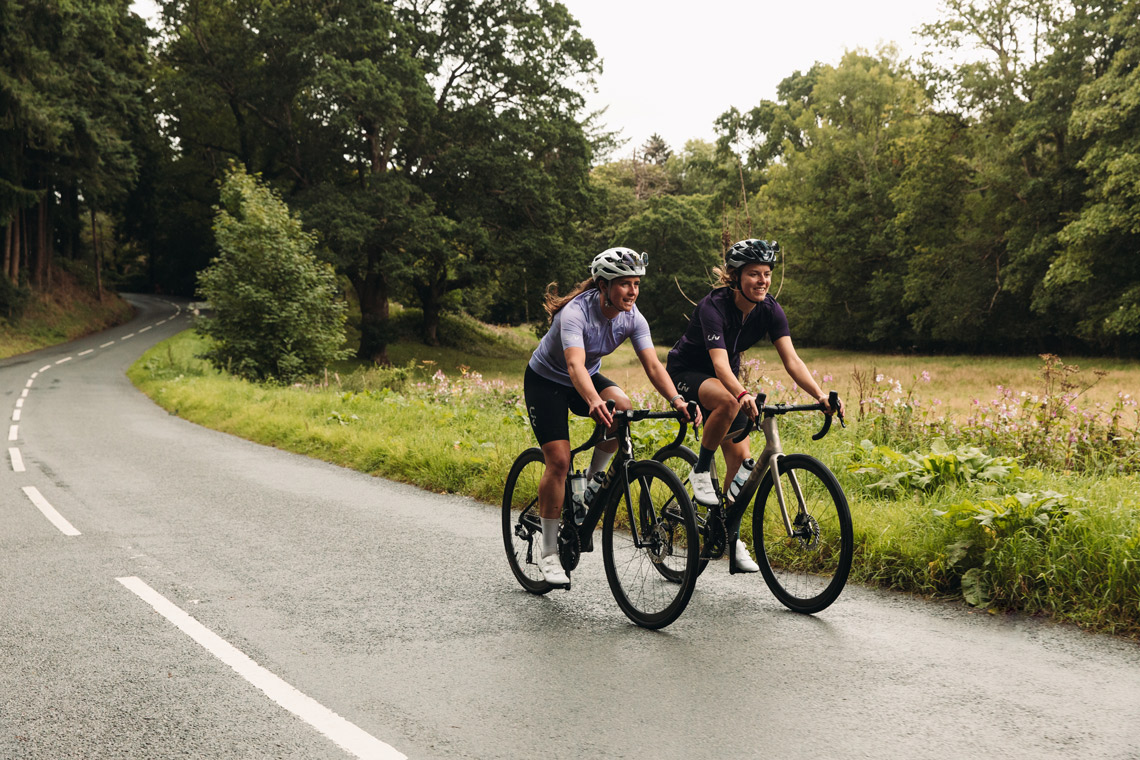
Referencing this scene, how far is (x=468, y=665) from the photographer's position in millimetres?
4055

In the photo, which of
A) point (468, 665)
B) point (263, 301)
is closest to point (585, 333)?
point (468, 665)

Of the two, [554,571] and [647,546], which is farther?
[554,571]

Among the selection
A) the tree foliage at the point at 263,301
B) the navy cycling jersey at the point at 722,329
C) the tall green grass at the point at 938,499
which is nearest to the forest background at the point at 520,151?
the tree foliage at the point at 263,301

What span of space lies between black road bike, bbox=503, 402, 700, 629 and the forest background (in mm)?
28623

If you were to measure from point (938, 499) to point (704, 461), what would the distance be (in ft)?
7.39

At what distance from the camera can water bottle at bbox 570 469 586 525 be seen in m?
4.92

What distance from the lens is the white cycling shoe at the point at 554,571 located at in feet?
16.4

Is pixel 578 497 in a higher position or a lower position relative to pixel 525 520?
higher

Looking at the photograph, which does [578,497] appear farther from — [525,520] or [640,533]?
[525,520]

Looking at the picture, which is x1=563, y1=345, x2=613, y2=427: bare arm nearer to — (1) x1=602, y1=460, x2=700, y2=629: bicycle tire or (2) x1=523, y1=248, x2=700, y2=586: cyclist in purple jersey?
(2) x1=523, y1=248, x2=700, y2=586: cyclist in purple jersey

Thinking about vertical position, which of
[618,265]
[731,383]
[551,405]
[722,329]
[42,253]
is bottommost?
[551,405]

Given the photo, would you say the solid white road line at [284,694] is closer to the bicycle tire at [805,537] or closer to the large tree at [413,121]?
the bicycle tire at [805,537]

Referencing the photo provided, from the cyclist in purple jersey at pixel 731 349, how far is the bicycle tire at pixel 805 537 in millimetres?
202

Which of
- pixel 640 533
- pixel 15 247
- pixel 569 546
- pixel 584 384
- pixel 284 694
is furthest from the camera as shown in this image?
pixel 15 247
